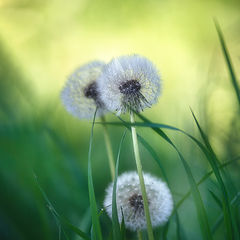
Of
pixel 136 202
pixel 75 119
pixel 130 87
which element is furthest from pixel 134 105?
pixel 75 119

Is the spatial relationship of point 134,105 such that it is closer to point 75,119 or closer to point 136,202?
point 136,202

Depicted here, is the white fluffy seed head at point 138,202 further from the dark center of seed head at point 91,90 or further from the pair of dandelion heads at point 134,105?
the dark center of seed head at point 91,90

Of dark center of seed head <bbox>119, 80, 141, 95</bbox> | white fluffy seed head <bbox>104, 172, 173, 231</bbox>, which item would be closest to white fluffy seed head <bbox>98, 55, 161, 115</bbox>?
dark center of seed head <bbox>119, 80, 141, 95</bbox>

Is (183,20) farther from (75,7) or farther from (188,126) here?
(188,126)

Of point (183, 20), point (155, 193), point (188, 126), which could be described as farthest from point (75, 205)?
point (183, 20)

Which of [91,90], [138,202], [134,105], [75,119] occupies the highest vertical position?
[75,119]
